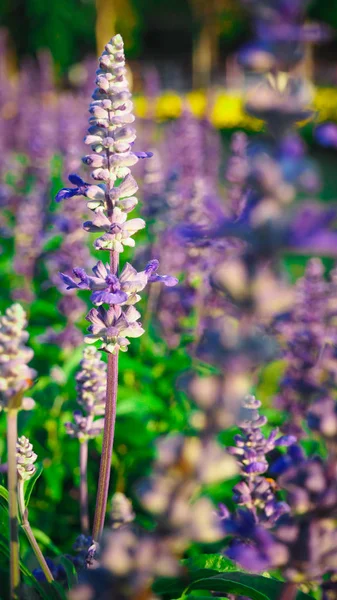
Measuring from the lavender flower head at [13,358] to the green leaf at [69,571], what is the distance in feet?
2.37

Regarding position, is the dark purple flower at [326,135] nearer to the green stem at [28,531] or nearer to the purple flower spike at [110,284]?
the purple flower spike at [110,284]

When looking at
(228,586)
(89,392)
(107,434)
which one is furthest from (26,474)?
(228,586)

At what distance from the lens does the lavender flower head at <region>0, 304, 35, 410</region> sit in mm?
1441

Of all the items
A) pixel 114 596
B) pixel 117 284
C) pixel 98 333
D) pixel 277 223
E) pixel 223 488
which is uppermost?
pixel 277 223

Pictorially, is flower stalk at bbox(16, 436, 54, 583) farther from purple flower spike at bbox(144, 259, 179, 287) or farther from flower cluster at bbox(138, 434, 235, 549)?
flower cluster at bbox(138, 434, 235, 549)

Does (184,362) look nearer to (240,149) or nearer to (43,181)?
(240,149)

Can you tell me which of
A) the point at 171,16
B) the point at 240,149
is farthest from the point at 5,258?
the point at 171,16

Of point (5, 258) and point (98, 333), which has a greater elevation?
point (98, 333)

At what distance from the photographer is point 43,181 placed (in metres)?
6.66

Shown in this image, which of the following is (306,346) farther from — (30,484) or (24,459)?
(24,459)

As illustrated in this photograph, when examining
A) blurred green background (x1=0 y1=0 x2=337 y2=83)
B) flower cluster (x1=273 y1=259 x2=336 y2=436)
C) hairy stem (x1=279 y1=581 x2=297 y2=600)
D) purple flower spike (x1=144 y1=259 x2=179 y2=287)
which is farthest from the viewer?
blurred green background (x1=0 y1=0 x2=337 y2=83)

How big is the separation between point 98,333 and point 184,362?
Answer: 7.40 feet

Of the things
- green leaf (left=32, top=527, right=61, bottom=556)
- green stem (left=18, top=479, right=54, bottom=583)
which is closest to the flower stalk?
green stem (left=18, top=479, right=54, bottom=583)

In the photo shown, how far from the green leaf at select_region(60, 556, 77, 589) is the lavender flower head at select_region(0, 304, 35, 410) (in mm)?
722
